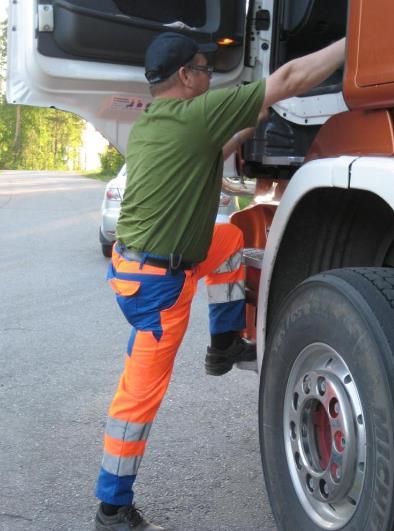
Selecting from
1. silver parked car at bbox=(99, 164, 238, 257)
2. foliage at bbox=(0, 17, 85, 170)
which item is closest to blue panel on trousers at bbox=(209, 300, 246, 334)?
silver parked car at bbox=(99, 164, 238, 257)

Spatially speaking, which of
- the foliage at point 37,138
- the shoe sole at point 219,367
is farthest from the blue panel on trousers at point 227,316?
the foliage at point 37,138

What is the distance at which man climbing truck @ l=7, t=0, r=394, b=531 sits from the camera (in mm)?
2398

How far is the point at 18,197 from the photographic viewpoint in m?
25.7

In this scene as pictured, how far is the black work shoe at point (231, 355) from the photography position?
3.82 meters

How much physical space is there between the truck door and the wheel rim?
1.63m

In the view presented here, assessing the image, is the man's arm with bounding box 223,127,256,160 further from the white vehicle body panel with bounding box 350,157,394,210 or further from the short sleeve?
the white vehicle body panel with bounding box 350,157,394,210

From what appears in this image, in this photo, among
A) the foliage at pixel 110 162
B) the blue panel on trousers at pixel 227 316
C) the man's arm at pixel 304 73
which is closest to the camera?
the man's arm at pixel 304 73

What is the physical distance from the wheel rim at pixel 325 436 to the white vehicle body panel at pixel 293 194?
1.77 feet

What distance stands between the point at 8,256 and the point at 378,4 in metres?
9.96

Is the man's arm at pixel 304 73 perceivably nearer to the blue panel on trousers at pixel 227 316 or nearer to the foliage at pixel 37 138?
the blue panel on trousers at pixel 227 316

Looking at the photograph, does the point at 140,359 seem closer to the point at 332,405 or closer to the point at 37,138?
the point at 332,405

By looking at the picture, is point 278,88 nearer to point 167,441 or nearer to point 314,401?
point 314,401

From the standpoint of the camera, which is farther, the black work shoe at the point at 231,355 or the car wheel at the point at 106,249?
the car wheel at the point at 106,249

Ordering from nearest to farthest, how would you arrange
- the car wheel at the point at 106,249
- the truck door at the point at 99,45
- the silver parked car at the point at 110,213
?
the truck door at the point at 99,45
the silver parked car at the point at 110,213
the car wheel at the point at 106,249
